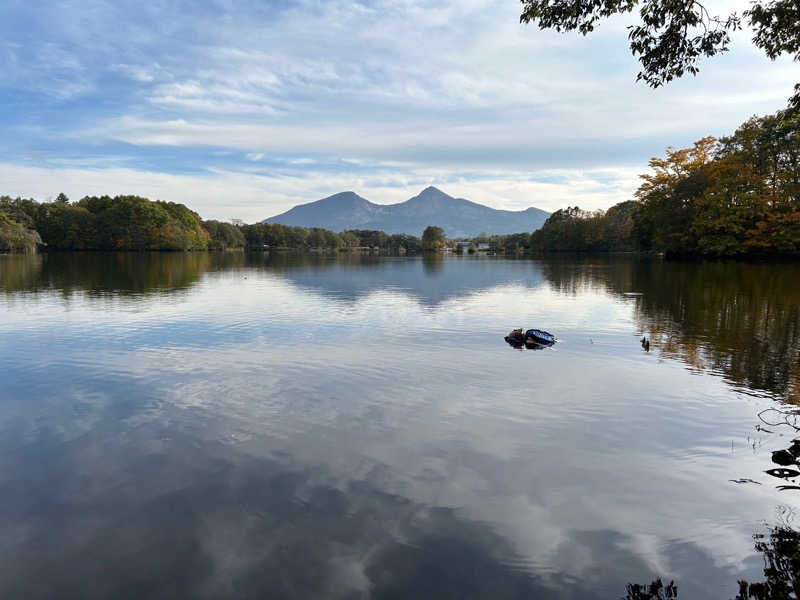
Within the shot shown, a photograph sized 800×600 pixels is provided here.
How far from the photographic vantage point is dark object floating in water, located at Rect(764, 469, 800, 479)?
9055 mm

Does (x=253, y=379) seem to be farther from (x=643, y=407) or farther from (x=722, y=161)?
(x=722, y=161)

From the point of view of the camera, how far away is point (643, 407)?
13.0 metres

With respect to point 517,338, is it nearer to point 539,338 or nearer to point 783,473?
point 539,338

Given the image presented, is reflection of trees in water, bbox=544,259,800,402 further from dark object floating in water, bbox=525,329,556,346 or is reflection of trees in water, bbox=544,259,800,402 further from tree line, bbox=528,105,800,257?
tree line, bbox=528,105,800,257

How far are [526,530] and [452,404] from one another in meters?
5.85

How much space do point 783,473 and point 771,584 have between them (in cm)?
398

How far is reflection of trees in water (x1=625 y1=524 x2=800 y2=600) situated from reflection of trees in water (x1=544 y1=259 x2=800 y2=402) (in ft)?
27.9

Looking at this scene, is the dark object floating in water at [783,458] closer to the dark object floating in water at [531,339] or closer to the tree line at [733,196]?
the dark object floating in water at [531,339]

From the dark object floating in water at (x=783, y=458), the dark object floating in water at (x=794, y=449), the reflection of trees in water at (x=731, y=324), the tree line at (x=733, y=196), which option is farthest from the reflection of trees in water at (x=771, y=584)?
the tree line at (x=733, y=196)

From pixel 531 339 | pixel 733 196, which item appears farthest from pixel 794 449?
pixel 733 196

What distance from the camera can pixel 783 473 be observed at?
9.12 meters

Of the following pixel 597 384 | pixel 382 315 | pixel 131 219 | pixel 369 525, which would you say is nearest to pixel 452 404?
pixel 597 384

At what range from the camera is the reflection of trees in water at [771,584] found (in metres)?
5.92

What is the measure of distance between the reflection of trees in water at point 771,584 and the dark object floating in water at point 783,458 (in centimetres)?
324
